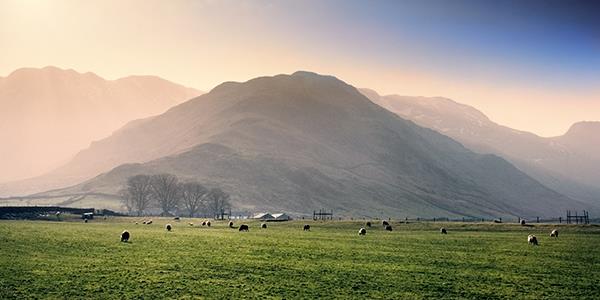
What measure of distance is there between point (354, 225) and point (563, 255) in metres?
69.4

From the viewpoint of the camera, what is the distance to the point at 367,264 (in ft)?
131

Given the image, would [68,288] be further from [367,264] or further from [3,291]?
[367,264]

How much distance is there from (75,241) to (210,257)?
63.5 feet

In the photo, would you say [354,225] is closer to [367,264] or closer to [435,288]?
[367,264]

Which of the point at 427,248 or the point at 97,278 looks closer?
the point at 97,278

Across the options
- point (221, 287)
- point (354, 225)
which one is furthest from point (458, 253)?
point (354, 225)

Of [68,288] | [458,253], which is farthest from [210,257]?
[458,253]

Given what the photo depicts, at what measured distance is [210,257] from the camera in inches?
1666

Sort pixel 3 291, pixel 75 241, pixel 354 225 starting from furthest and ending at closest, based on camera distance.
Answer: pixel 354 225
pixel 75 241
pixel 3 291

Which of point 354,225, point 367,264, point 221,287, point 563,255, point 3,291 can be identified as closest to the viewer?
point 3,291

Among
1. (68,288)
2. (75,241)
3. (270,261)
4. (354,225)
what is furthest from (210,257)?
(354,225)

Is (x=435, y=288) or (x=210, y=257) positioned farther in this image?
(x=210, y=257)

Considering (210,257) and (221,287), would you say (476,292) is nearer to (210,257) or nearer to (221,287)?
(221,287)

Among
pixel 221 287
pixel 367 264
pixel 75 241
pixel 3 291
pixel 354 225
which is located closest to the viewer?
pixel 3 291
